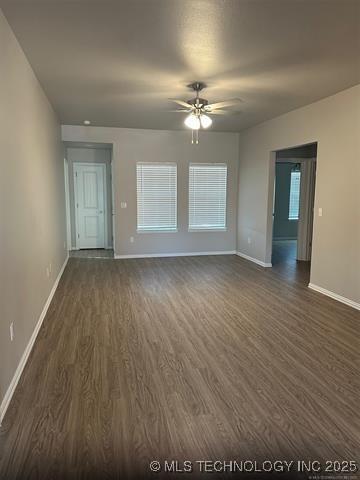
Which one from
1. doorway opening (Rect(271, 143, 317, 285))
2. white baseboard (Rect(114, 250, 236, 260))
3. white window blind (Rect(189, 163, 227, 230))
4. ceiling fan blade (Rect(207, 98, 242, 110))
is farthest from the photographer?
white window blind (Rect(189, 163, 227, 230))

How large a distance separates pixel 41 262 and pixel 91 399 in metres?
2.02

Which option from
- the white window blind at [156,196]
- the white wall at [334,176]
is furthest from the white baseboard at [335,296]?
the white window blind at [156,196]

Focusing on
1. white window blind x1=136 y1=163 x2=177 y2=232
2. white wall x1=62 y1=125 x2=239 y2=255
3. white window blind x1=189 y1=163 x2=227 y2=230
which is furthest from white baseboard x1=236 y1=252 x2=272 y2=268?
white window blind x1=136 y1=163 x2=177 y2=232

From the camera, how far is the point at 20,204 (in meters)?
2.87

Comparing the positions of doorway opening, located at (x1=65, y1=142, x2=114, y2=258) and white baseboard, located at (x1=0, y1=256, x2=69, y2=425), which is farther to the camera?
doorway opening, located at (x1=65, y1=142, x2=114, y2=258)

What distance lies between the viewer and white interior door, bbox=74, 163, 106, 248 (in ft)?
26.9

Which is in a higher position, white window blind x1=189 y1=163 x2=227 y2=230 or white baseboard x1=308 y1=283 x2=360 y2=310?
white window blind x1=189 y1=163 x2=227 y2=230

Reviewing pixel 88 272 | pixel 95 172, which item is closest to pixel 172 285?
pixel 88 272

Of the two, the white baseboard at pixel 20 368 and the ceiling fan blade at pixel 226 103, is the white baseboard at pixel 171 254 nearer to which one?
the white baseboard at pixel 20 368

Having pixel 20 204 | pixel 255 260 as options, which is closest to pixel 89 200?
pixel 255 260

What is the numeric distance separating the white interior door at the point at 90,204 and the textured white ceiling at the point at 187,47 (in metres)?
3.52

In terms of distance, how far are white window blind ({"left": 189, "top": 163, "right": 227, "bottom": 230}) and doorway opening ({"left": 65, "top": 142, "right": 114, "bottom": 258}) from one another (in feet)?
6.89

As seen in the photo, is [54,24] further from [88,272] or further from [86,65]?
[88,272]

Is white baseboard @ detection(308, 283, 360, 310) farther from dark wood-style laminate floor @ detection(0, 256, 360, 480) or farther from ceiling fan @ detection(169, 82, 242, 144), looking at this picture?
ceiling fan @ detection(169, 82, 242, 144)
